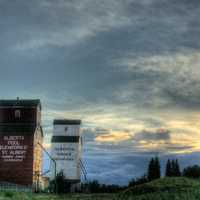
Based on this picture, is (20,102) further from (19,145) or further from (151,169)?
(151,169)

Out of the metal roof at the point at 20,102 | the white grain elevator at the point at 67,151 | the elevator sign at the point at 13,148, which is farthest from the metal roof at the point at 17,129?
the white grain elevator at the point at 67,151

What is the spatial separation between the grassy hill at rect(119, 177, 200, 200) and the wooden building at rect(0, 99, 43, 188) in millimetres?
31745

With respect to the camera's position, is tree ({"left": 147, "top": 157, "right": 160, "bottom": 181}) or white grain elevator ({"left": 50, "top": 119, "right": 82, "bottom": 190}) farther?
tree ({"left": 147, "top": 157, "right": 160, "bottom": 181})

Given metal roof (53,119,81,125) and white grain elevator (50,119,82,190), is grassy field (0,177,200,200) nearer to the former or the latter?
white grain elevator (50,119,82,190)

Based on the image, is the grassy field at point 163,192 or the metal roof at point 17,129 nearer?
the grassy field at point 163,192

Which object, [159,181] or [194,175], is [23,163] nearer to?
[194,175]

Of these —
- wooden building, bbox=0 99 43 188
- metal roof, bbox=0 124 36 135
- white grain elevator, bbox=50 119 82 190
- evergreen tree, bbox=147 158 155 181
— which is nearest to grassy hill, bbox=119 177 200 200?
wooden building, bbox=0 99 43 188

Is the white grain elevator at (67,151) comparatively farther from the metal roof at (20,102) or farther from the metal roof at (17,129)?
the metal roof at (17,129)

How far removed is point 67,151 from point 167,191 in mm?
49369

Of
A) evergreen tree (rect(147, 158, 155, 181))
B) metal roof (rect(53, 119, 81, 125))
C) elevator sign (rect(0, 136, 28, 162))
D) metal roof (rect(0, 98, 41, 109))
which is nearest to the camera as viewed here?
elevator sign (rect(0, 136, 28, 162))

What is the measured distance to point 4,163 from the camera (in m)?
66.8

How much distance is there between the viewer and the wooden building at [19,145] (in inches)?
2625

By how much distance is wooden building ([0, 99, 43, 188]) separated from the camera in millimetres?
66688

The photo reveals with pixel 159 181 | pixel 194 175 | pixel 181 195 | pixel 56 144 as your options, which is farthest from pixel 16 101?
pixel 181 195
